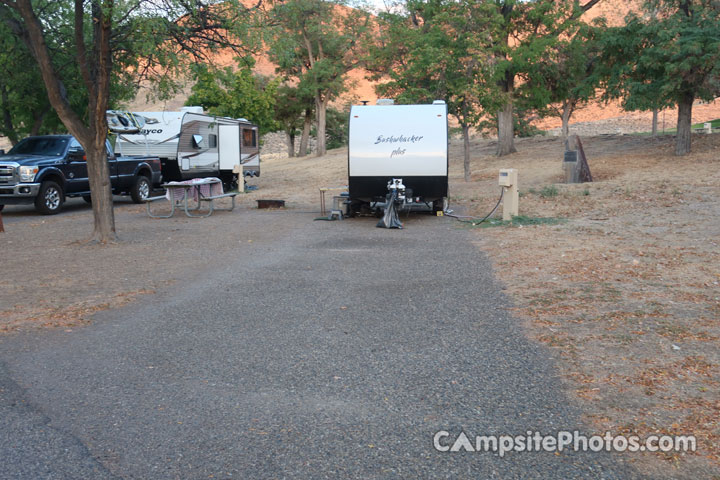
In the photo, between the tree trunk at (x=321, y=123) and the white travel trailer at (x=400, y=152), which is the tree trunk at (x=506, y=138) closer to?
the tree trunk at (x=321, y=123)

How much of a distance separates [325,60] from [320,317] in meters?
40.5

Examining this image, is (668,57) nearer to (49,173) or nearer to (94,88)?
(94,88)

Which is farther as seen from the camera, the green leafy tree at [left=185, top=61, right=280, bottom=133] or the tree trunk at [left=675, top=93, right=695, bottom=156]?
the green leafy tree at [left=185, top=61, right=280, bottom=133]

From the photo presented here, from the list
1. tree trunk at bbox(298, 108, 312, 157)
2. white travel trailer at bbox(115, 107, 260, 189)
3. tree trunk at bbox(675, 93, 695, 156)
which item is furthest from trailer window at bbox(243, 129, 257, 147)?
tree trunk at bbox(298, 108, 312, 157)

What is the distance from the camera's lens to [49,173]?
16.0m

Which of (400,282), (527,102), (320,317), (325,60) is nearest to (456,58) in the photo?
(527,102)

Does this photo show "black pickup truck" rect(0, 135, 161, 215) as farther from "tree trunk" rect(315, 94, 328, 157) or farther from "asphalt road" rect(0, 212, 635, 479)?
"tree trunk" rect(315, 94, 328, 157)

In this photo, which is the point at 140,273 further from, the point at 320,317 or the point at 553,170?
the point at 553,170

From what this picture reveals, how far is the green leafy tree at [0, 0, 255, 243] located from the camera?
33.5 feet

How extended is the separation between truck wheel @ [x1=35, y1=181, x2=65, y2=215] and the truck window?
0.88 meters

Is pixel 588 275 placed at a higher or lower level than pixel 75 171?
lower

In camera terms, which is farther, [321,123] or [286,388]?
[321,123]

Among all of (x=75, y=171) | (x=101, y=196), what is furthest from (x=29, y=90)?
(x=101, y=196)

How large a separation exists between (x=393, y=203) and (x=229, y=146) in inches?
477
